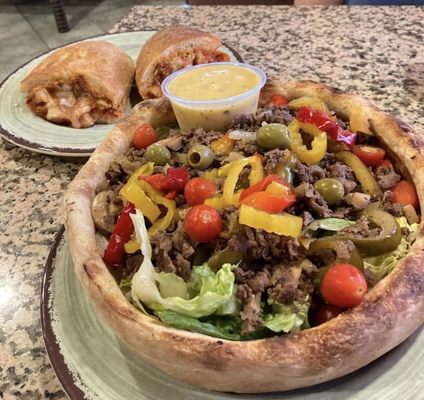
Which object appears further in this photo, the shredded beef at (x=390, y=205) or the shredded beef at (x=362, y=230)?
the shredded beef at (x=390, y=205)

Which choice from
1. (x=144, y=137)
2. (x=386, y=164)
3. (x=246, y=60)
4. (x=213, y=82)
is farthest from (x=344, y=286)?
(x=246, y=60)

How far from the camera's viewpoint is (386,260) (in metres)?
1.46

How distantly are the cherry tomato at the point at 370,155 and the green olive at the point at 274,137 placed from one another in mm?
275

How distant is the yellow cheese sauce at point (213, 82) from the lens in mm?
2176

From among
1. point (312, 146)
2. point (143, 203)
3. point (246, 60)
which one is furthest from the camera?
point (246, 60)

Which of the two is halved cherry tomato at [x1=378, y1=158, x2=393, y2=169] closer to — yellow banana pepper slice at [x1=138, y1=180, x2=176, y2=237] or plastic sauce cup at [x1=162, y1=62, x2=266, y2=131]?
plastic sauce cup at [x1=162, y1=62, x2=266, y2=131]

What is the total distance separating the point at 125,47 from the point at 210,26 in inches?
27.4

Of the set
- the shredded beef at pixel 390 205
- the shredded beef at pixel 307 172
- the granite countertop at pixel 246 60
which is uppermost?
the shredded beef at pixel 307 172

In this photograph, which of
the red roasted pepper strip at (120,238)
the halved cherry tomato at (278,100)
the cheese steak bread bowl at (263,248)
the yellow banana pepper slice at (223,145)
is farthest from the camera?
the halved cherry tomato at (278,100)

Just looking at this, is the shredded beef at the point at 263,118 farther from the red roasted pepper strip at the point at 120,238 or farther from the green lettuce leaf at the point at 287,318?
the green lettuce leaf at the point at 287,318

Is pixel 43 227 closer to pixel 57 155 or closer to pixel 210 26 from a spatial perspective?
pixel 57 155

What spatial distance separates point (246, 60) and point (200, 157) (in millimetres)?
1628

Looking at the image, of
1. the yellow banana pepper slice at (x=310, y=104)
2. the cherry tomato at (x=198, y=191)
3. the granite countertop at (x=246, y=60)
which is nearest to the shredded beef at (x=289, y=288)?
the cherry tomato at (x=198, y=191)

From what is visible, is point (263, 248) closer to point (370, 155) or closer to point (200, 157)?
point (200, 157)
